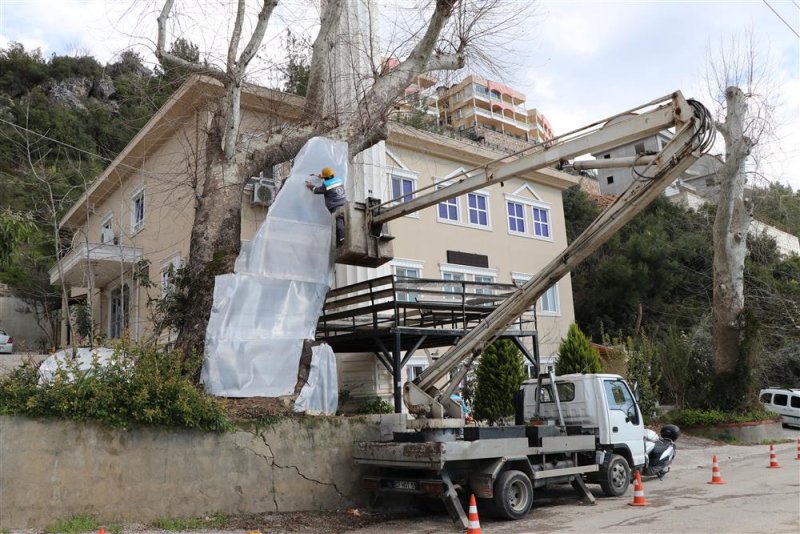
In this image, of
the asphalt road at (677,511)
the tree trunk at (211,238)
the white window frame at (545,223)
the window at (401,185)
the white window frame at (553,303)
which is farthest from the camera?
the white window frame at (545,223)

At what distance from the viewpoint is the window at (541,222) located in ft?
91.5

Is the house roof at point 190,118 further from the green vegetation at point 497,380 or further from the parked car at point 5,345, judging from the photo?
the green vegetation at point 497,380

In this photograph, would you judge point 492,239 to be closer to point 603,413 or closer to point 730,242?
point 730,242

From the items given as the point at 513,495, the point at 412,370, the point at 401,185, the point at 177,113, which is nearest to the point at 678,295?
the point at 412,370

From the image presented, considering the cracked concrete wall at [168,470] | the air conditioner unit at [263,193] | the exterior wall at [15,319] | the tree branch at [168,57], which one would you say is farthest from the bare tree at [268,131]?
the exterior wall at [15,319]

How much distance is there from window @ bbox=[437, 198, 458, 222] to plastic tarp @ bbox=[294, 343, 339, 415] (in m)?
13.5

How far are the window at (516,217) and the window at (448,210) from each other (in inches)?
121

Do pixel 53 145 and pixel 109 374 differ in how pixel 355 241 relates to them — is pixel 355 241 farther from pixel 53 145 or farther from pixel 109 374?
pixel 53 145

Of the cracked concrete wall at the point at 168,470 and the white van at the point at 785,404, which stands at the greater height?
the cracked concrete wall at the point at 168,470

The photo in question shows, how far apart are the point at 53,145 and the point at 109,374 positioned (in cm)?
3375

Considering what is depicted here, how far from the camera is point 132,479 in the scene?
845cm

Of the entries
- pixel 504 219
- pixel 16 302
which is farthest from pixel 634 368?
pixel 16 302

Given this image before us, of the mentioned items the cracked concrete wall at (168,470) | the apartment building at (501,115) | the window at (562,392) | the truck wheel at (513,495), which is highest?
the apartment building at (501,115)

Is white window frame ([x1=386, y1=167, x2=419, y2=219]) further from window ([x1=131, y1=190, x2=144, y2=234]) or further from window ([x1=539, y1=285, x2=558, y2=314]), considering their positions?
window ([x1=131, y1=190, x2=144, y2=234])
